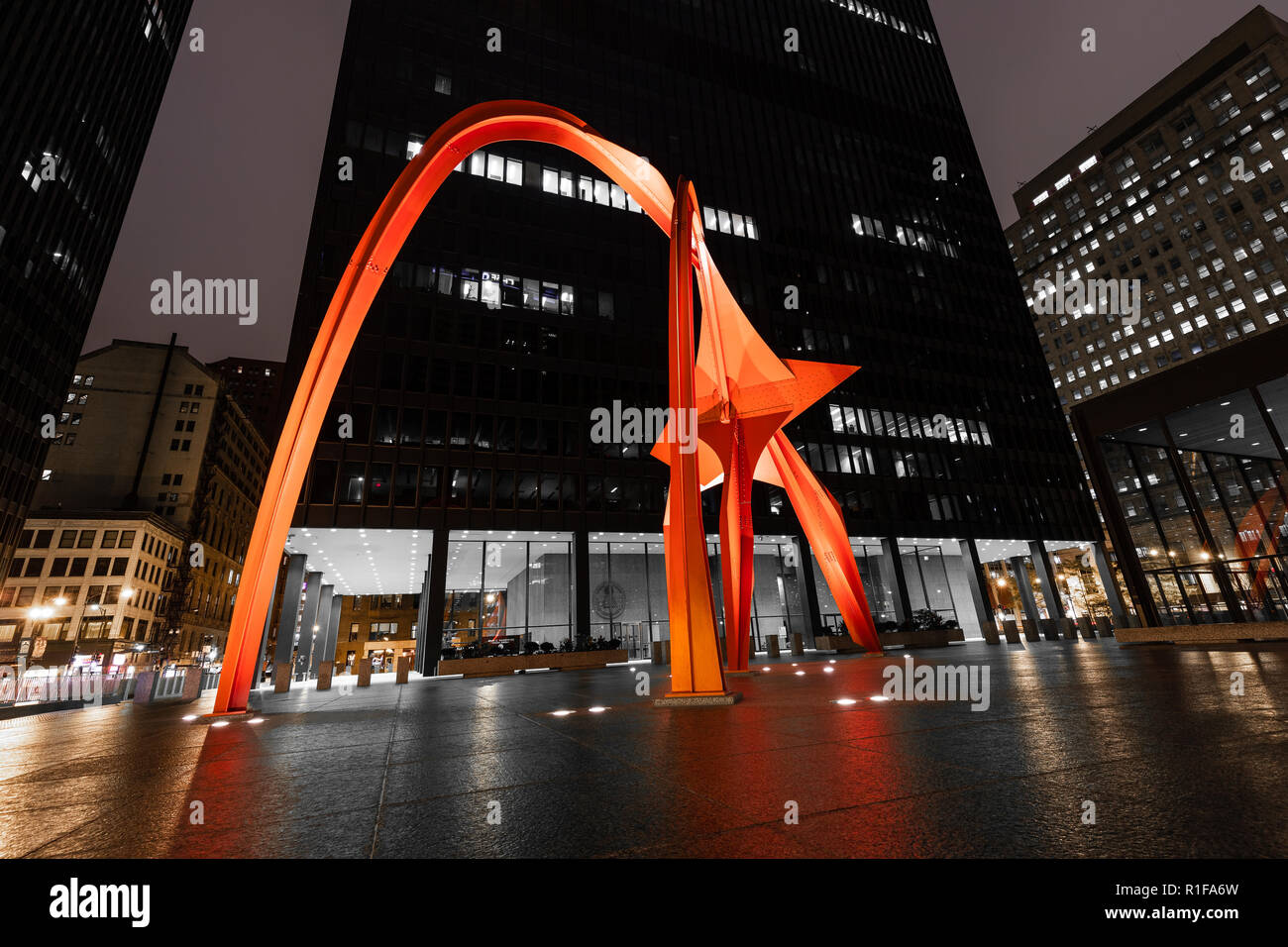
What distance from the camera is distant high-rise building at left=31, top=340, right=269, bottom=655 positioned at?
72312mm

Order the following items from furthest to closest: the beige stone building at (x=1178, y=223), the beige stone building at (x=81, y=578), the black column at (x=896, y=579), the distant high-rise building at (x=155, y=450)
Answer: the distant high-rise building at (x=155, y=450) → the beige stone building at (x=1178, y=223) → the beige stone building at (x=81, y=578) → the black column at (x=896, y=579)

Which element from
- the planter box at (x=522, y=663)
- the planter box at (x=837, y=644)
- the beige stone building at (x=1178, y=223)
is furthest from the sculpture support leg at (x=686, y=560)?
the beige stone building at (x=1178, y=223)

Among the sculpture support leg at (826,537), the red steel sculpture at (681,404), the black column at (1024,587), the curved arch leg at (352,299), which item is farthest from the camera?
the black column at (1024,587)

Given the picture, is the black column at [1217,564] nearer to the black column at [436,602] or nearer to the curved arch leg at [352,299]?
the curved arch leg at [352,299]

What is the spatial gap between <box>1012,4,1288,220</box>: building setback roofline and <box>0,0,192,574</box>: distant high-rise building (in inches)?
5255

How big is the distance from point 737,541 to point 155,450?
95.4 metres

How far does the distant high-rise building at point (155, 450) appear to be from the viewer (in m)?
72.3

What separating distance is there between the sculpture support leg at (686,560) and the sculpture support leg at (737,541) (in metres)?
2.32

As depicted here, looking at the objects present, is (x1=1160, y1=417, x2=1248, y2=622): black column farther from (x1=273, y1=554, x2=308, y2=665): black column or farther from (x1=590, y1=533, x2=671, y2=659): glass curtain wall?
(x1=273, y1=554, x2=308, y2=665): black column

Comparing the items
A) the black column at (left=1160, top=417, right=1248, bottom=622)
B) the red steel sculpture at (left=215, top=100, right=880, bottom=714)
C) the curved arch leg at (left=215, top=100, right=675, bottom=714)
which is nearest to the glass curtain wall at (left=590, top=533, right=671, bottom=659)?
the red steel sculpture at (left=215, top=100, right=880, bottom=714)

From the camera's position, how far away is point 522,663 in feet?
81.6

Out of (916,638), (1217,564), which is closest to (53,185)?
(916,638)
